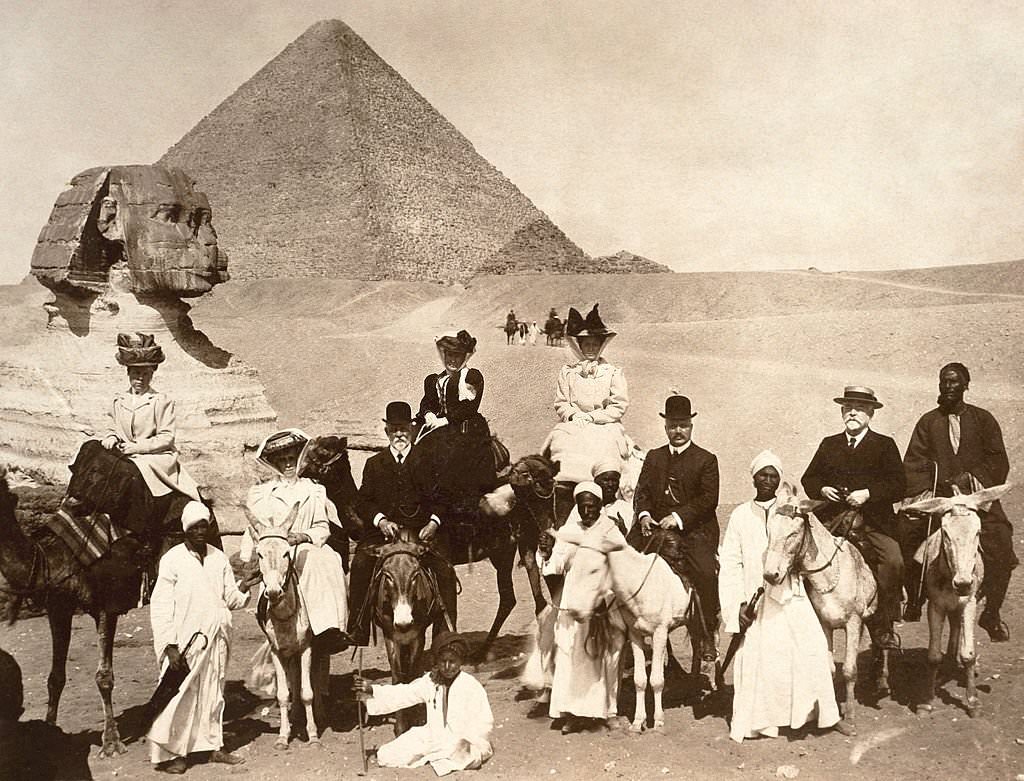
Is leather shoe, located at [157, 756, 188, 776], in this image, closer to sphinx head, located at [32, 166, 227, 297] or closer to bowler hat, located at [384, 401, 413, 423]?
bowler hat, located at [384, 401, 413, 423]

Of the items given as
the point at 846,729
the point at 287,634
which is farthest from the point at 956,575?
the point at 287,634

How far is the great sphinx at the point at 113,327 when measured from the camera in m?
10.0

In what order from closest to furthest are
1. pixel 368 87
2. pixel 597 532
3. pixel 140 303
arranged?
pixel 597 532 < pixel 140 303 < pixel 368 87

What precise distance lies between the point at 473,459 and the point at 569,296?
4087cm

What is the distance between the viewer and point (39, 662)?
25.1 feet

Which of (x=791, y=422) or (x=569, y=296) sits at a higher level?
(x=569, y=296)

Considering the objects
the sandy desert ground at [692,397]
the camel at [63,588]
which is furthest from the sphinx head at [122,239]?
the camel at [63,588]

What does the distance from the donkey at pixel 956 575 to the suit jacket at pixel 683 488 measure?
4.02 feet

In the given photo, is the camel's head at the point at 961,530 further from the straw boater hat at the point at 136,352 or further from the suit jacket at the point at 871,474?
the straw boater hat at the point at 136,352

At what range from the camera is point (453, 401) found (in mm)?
6969

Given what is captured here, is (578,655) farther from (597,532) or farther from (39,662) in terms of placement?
(39,662)

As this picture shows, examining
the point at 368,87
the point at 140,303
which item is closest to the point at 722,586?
the point at 140,303

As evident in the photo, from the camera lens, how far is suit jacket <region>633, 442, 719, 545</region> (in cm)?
636

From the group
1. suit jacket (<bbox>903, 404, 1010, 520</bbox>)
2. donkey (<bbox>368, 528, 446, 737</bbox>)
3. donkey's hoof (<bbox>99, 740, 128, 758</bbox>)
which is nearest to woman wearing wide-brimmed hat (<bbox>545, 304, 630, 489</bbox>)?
donkey (<bbox>368, 528, 446, 737</bbox>)
